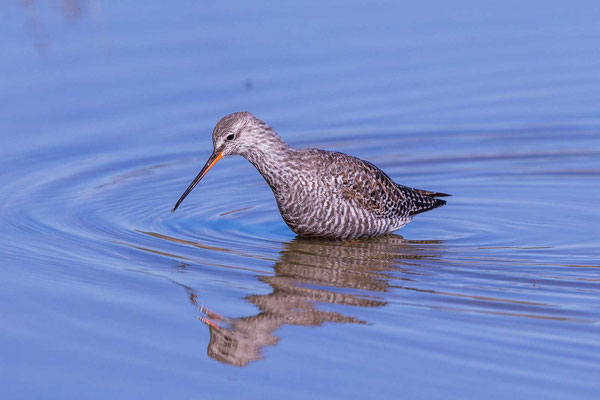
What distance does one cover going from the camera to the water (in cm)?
658

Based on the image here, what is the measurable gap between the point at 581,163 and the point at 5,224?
19.0 ft

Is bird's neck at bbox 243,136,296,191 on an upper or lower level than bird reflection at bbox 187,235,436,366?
upper

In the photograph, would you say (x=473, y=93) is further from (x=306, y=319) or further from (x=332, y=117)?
Answer: (x=306, y=319)

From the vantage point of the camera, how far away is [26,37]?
14297 mm

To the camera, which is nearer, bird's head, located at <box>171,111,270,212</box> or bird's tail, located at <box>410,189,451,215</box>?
bird's head, located at <box>171,111,270,212</box>

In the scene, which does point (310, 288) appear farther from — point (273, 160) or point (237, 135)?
point (237, 135)

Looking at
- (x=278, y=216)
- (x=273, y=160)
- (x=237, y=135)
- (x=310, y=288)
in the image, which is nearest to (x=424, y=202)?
(x=278, y=216)

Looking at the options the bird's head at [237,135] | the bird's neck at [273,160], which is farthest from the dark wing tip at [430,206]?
the bird's head at [237,135]

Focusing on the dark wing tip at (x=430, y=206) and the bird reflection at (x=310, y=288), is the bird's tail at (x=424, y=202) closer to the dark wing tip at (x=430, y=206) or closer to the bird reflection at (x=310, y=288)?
→ the dark wing tip at (x=430, y=206)

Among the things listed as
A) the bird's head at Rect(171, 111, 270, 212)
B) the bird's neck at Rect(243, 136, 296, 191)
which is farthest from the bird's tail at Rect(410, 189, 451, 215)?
the bird's head at Rect(171, 111, 270, 212)

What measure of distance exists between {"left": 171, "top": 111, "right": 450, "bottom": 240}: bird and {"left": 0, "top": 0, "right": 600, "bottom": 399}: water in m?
0.24

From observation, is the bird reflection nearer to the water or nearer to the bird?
the water

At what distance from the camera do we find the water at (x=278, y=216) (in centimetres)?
658

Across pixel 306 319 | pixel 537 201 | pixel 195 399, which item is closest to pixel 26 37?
pixel 537 201
